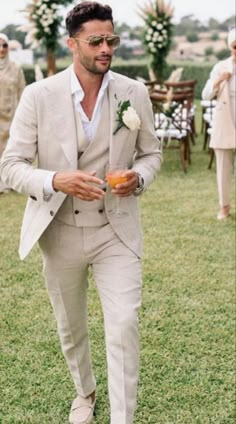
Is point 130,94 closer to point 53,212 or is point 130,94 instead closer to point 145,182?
point 145,182

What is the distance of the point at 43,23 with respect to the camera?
11117 millimetres

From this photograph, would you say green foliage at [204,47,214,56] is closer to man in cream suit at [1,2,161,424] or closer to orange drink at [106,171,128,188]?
man in cream suit at [1,2,161,424]

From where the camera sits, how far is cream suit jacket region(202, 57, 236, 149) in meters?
6.57

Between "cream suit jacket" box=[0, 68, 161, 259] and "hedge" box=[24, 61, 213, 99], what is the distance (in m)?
18.3

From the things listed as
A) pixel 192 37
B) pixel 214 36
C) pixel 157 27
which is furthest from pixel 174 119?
pixel 214 36

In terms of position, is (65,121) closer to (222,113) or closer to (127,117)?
(127,117)

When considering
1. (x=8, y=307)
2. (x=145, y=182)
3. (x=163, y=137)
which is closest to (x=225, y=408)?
(x=145, y=182)

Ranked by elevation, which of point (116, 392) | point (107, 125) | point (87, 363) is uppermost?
point (107, 125)

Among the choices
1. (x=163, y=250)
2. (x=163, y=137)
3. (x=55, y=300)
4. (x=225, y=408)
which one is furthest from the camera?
(x=163, y=137)

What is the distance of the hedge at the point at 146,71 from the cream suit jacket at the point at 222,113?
46.7ft

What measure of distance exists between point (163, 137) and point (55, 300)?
7.03m

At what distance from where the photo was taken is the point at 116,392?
2.57 m

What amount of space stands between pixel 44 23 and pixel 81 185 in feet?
30.4

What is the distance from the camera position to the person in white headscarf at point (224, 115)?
653 cm
